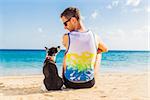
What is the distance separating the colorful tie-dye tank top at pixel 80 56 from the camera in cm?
331

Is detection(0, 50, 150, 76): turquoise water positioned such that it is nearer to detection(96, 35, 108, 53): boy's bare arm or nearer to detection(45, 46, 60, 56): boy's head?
detection(96, 35, 108, 53): boy's bare arm

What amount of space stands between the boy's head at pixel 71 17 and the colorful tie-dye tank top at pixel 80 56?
0.10 metres

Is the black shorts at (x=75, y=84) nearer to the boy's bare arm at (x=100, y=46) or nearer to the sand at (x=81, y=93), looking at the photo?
the sand at (x=81, y=93)

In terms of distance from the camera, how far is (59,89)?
10.9ft

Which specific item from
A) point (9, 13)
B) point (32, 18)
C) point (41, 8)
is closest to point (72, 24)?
point (41, 8)

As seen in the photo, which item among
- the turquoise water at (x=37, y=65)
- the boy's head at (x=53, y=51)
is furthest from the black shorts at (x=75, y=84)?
the turquoise water at (x=37, y=65)

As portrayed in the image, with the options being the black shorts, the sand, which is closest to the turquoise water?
the sand

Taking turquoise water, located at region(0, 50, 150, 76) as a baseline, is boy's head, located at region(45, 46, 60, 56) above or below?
above

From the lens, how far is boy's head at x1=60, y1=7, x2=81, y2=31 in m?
3.33

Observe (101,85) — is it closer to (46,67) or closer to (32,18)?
(46,67)

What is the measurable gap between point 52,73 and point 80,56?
1.02 ft

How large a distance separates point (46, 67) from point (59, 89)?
245mm

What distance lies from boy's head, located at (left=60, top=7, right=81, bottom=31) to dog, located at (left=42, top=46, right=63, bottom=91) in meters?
0.25

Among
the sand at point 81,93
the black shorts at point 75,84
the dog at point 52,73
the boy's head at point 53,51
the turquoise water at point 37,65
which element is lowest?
the turquoise water at point 37,65
